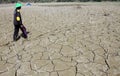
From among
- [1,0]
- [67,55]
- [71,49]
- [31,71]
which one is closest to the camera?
[31,71]

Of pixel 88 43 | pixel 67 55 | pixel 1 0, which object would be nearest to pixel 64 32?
pixel 88 43

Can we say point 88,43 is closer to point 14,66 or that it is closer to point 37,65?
point 37,65

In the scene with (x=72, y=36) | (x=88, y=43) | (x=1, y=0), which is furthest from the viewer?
(x=1, y=0)

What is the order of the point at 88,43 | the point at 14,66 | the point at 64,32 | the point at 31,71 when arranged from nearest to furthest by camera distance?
the point at 31,71
the point at 14,66
the point at 88,43
the point at 64,32

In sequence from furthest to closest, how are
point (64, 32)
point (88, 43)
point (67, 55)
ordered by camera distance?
point (64, 32)
point (88, 43)
point (67, 55)

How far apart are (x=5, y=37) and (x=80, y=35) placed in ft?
10.3

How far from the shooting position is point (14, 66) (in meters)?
4.59

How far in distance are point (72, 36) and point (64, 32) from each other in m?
0.62

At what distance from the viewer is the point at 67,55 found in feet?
16.4

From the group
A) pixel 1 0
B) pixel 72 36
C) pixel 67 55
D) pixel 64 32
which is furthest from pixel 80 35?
pixel 1 0

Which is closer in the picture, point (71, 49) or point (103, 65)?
point (103, 65)

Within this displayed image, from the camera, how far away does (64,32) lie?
6.93 meters

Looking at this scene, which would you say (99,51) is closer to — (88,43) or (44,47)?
(88,43)

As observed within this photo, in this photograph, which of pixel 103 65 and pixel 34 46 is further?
pixel 34 46
